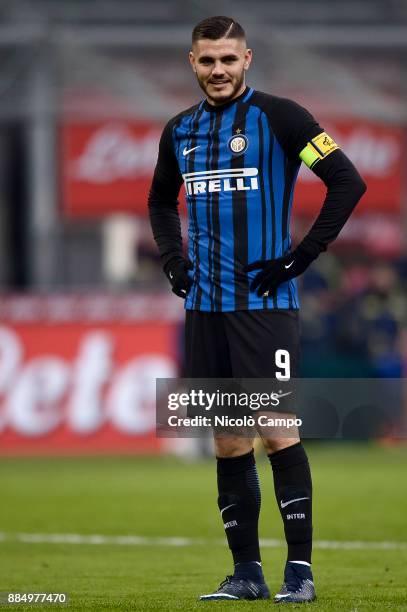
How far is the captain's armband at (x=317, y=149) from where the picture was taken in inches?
220

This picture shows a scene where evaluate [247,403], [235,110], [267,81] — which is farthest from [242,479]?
[267,81]

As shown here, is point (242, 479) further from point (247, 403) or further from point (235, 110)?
point (235, 110)

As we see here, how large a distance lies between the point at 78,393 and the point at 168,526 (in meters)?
6.97

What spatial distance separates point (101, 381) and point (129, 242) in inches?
156

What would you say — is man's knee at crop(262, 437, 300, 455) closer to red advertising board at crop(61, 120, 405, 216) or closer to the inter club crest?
the inter club crest

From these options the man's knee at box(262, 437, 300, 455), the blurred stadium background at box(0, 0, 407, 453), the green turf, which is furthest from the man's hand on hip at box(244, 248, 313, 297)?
the blurred stadium background at box(0, 0, 407, 453)

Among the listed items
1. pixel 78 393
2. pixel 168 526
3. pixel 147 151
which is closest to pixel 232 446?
pixel 168 526

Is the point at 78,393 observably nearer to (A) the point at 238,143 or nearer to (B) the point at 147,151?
(B) the point at 147,151

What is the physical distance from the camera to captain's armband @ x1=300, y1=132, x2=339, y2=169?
5.59 metres

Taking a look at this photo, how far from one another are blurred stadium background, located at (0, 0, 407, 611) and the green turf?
34cm

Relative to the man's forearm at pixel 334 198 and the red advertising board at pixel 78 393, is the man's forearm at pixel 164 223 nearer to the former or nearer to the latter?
the man's forearm at pixel 334 198

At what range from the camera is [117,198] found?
1998 centimetres

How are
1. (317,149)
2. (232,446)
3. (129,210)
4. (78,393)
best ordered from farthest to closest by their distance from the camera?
(129,210)
(78,393)
(232,446)
(317,149)

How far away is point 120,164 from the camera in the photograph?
19969 millimetres
